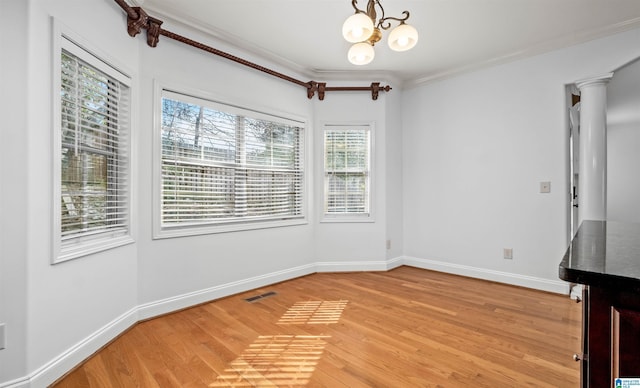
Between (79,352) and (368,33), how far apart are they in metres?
2.68

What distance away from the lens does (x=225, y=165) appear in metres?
3.23

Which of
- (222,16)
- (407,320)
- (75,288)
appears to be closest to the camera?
(75,288)

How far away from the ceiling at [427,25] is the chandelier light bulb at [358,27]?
34.6 inches

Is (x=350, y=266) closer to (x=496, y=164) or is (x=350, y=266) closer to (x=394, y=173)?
(x=394, y=173)

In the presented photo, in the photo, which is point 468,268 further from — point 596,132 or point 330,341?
point 330,341

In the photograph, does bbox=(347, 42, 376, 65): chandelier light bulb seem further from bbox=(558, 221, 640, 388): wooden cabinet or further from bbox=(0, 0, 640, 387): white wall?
bbox=(558, 221, 640, 388): wooden cabinet

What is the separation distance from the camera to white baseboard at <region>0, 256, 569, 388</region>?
1788 mm

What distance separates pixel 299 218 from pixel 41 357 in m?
2.66

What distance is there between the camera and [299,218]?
13.1ft

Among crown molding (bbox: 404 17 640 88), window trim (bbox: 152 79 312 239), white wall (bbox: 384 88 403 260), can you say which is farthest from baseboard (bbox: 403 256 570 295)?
crown molding (bbox: 404 17 640 88)

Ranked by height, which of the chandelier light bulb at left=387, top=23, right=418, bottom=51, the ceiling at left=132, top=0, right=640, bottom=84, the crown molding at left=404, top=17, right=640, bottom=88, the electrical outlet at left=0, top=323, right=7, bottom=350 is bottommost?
the electrical outlet at left=0, top=323, right=7, bottom=350

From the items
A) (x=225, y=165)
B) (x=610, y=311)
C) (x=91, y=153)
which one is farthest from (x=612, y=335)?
(x=225, y=165)

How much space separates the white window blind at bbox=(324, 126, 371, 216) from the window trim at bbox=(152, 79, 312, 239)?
34cm

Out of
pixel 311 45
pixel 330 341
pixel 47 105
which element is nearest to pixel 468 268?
pixel 330 341
